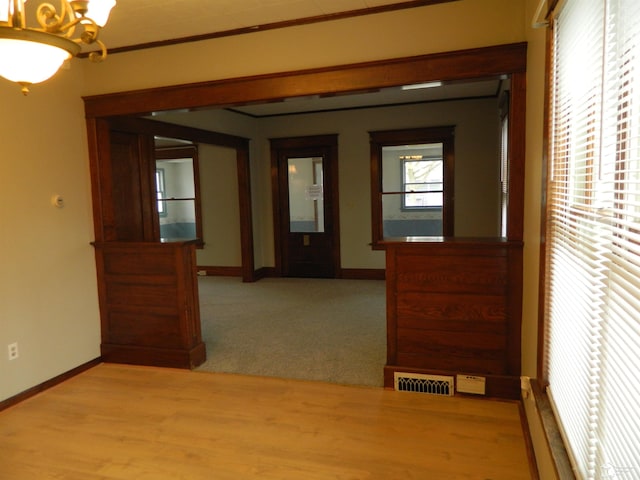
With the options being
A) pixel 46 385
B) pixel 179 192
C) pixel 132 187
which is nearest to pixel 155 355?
pixel 46 385

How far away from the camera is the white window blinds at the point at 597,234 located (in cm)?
108

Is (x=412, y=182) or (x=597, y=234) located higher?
(x=412, y=182)

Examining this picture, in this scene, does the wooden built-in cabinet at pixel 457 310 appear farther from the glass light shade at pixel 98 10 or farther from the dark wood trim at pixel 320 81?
the glass light shade at pixel 98 10

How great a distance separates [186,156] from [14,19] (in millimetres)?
5861

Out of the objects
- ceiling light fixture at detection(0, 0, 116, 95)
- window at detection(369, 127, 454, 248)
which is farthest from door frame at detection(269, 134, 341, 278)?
ceiling light fixture at detection(0, 0, 116, 95)

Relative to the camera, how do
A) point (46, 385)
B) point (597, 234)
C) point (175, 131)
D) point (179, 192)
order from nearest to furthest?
1. point (597, 234)
2. point (46, 385)
3. point (175, 131)
4. point (179, 192)

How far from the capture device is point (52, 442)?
260 centimetres

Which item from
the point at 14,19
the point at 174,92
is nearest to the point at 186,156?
the point at 174,92

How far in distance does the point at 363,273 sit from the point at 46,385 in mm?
4299

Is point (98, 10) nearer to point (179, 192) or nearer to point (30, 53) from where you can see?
point (30, 53)

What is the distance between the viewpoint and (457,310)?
9.70ft

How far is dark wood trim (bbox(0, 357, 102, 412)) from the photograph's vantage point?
303 cm

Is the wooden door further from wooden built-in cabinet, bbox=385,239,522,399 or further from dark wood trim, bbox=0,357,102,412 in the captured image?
wooden built-in cabinet, bbox=385,239,522,399

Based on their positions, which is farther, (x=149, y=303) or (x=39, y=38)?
(x=149, y=303)
